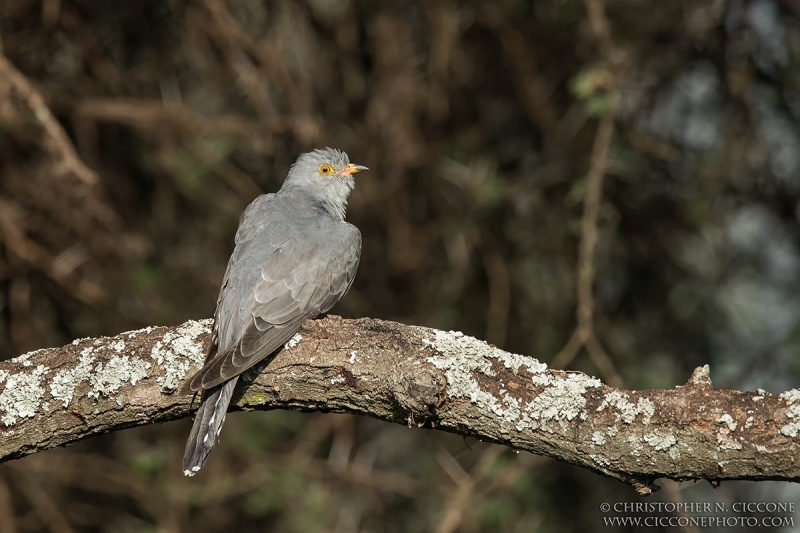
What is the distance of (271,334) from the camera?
12.1 ft

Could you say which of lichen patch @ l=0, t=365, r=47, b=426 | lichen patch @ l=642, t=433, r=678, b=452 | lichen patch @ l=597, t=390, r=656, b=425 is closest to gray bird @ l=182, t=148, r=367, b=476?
lichen patch @ l=0, t=365, r=47, b=426

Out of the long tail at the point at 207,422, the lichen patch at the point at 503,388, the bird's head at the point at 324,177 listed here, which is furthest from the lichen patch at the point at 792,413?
the bird's head at the point at 324,177

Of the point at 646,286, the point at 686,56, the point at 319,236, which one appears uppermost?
the point at 686,56

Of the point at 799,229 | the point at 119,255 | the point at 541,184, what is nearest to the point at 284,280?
the point at 119,255

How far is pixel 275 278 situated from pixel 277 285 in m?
0.06

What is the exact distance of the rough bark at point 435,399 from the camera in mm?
2869

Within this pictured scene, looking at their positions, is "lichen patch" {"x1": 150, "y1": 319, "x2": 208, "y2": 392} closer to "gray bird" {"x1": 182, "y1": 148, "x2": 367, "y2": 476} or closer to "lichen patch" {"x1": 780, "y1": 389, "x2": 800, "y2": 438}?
"gray bird" {"x1": 182, "y1": 148, "x2": 367, "y2": 476}

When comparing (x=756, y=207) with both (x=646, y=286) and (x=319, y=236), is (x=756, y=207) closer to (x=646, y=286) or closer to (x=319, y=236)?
(x=646, y=286)

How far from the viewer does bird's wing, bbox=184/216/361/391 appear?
11.9 feet

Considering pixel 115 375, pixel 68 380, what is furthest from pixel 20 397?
pixel 115 375

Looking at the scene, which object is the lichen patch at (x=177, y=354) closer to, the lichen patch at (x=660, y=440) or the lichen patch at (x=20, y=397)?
the lichen patch at (x=20, y=397)

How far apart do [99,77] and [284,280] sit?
2812 millimetres

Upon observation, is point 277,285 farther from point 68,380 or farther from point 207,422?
point 68,380

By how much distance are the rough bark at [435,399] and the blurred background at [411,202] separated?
2136 mm
